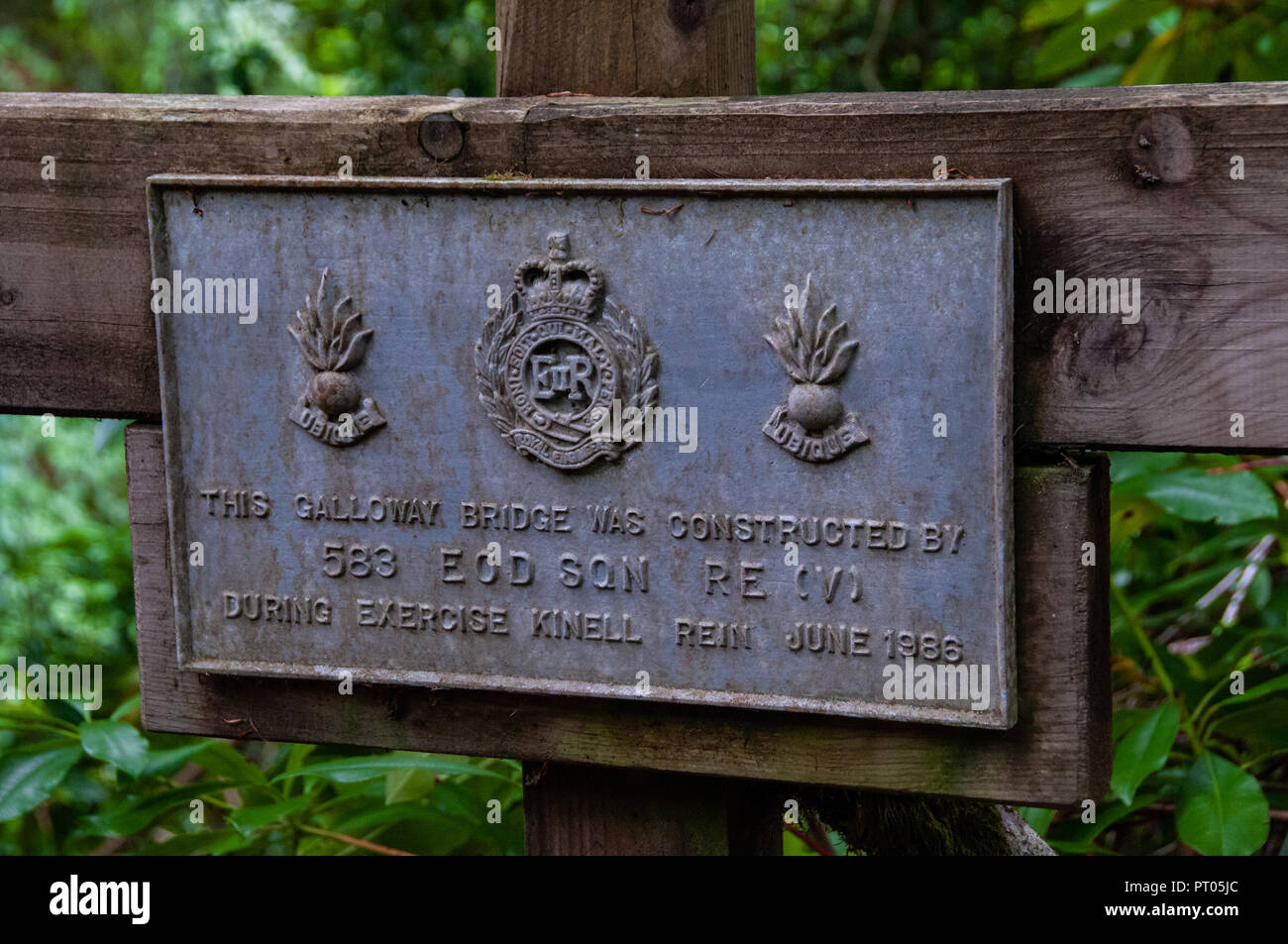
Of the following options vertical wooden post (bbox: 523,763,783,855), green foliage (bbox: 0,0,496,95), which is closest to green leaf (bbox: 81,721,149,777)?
vertical wooden post (bbox: 523,763,783,855)

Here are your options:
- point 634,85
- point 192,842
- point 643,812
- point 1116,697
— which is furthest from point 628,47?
point 1116,697

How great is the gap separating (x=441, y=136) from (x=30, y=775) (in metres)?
1.06

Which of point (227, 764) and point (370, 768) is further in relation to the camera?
point (227, 764)

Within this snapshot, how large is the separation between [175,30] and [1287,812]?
4206mm

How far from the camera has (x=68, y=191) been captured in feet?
5.45

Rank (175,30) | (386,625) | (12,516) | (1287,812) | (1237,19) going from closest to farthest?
(386,625)
(1287,812)
(1237,19)
(175,30)
(12,516)

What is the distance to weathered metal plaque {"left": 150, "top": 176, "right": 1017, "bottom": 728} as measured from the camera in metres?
1.36

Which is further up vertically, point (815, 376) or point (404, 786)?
point (815, 376)

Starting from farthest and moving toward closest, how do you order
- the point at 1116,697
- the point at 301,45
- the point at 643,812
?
1. the point at 301,45
2. the point at 1116,697
3. the point at 643,812

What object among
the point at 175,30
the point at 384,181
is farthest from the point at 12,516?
the point at 384,181

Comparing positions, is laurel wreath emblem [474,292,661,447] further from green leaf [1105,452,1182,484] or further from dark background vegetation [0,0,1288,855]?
green leaf [1105,452,1182,484]

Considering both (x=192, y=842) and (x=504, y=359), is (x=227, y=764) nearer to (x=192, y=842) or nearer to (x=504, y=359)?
(x=192, y=842)

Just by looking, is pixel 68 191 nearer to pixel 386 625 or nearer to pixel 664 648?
pixel 386 625

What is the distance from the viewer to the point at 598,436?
4.83ft
